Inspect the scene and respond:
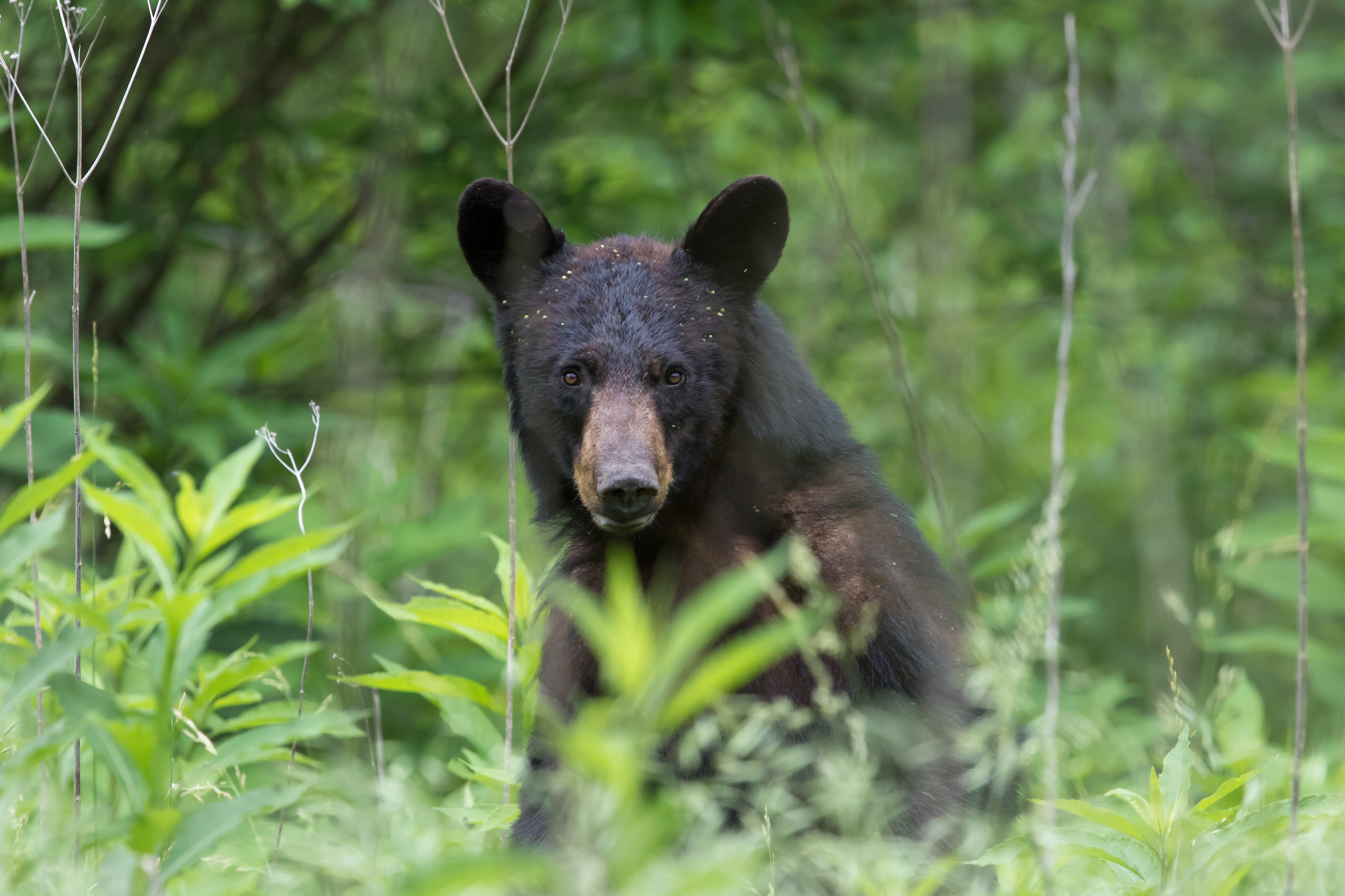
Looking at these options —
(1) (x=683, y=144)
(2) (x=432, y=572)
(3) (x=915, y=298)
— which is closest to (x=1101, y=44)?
(3) (x=915, y=298)

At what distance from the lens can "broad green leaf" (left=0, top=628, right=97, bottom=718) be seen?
1789 mm

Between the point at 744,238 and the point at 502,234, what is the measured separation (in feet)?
2.26

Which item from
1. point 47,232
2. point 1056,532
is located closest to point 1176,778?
point 1056,532

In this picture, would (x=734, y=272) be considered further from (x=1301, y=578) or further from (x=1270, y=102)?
(x=1270, y=102)

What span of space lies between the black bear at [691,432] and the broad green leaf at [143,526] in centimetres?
93

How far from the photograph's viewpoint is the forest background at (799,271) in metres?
4.52

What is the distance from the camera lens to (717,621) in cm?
136

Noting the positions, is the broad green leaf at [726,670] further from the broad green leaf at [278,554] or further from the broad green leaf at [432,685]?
the broad green leaf at [432,685]

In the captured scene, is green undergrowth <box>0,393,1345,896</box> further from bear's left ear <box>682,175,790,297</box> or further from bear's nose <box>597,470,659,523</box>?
bear's left ear <box>682,175,790,297</box>

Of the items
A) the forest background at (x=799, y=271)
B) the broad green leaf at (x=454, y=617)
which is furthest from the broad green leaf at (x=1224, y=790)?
the broad green leaf at (x=454, y=617)

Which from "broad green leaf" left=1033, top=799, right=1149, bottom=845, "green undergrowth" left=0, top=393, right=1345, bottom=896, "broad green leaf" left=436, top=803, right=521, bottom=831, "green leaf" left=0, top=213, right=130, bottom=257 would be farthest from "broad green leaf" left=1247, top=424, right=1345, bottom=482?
"green leaf" left=0, top=213, right=130, bottom=257

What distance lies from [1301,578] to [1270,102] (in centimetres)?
622

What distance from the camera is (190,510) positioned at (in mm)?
2594

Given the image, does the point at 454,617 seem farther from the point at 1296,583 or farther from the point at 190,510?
the point at 1296,583
